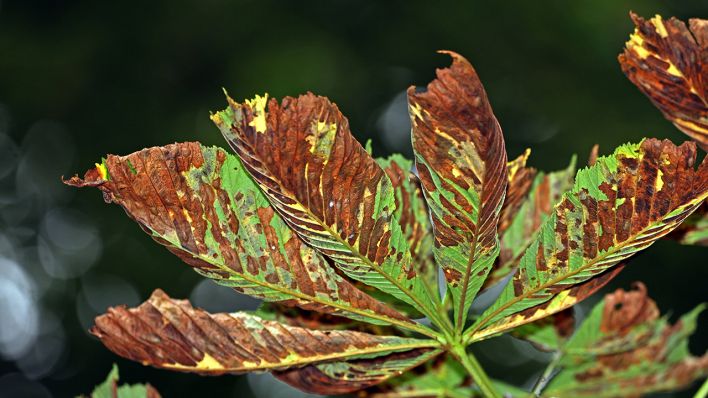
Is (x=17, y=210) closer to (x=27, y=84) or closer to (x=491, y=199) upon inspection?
(x=27, y=84)

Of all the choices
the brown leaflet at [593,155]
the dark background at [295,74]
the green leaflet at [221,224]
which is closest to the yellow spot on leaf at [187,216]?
the green leaflet at [221,224]

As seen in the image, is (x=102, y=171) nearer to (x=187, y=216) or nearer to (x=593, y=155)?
(x=187, y=216)

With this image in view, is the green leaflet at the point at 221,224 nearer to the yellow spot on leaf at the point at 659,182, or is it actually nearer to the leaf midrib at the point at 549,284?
the leaf midrib at the point at 549,284

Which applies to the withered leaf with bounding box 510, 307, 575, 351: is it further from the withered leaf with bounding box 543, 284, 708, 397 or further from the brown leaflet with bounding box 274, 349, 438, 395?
the brown leaflet with bounding box 274, 349, 438, 395

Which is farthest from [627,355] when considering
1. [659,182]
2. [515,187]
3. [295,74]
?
[295,74]

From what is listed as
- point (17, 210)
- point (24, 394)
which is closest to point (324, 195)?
point (17, 210)
